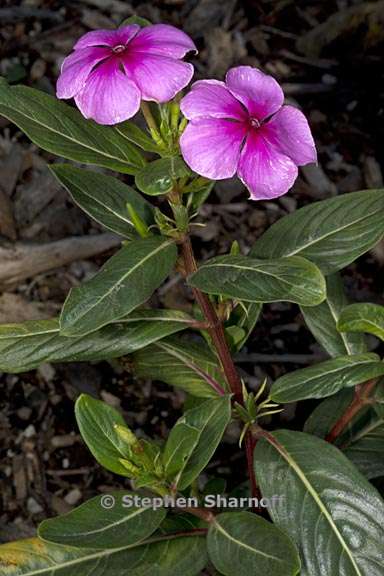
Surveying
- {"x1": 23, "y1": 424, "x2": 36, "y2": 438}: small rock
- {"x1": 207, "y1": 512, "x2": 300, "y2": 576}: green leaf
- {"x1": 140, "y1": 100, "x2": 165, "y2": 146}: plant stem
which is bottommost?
{"x1": 23, "y1": 424, "x2": 36, "y2": 438}: small rock

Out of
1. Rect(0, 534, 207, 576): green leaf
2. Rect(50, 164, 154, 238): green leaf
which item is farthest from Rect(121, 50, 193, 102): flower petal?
Rect(0, 534, 207, 576): green leaf

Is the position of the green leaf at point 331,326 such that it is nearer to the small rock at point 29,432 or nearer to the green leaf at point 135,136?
the green leaf at point 135,136

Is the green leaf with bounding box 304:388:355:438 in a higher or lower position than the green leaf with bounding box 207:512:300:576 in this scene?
lower

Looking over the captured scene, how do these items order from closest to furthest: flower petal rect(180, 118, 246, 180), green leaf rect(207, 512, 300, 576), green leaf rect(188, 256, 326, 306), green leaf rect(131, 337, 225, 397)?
flower petal rect(180, 118, 246, 180) < green leaf rect(188, 256, 326, 306) < green leaf rect(207, 512, 300, 576) < green leaf rect(131, 337, 225, 397)

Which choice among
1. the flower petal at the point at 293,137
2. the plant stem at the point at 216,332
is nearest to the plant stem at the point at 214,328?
the plant stem at the point at 216,332

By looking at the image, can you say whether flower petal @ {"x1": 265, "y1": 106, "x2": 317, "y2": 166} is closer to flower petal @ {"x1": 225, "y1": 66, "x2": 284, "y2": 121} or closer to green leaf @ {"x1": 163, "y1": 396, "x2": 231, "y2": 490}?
flower petal @ {"x1": 225, "y1": 66, "x2": 284, "y2": 121}

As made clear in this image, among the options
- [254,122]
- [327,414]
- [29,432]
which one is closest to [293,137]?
[254,122]

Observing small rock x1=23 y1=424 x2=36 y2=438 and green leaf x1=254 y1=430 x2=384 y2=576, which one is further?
small rock x1=23 y1=424 x2=36 y2=438
